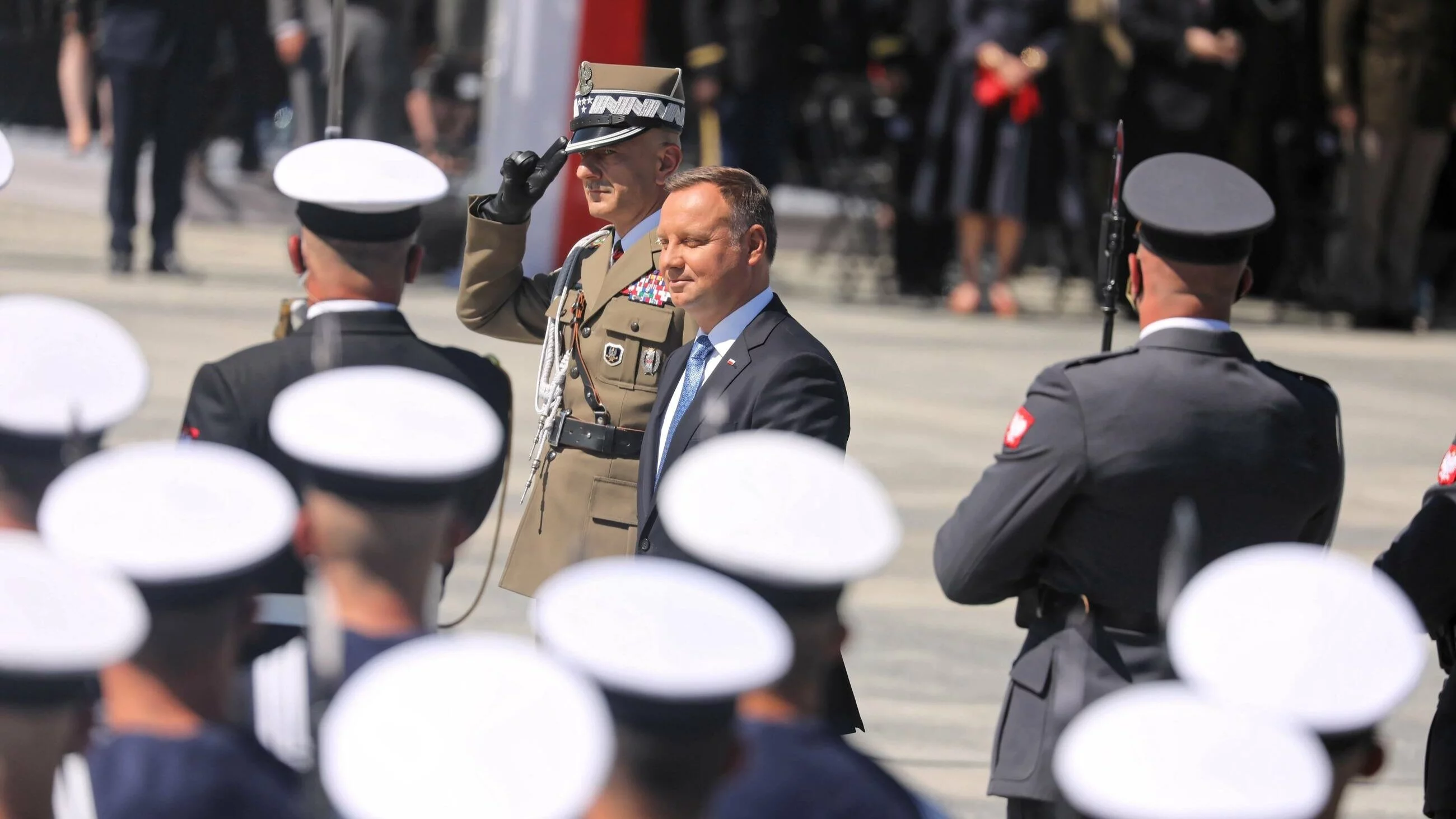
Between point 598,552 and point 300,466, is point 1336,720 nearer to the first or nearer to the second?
point 300,466

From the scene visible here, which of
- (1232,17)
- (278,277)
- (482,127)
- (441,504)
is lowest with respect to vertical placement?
(278,277)

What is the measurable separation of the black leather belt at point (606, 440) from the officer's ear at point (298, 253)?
29.8 inches

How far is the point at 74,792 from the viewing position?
2166 mm

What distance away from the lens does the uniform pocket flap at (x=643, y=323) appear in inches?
177

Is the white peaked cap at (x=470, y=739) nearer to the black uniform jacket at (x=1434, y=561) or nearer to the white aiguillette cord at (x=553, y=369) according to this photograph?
the black uniform jacket at (x=1434, y=561)

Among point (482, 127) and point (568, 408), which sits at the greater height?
point (568, 408)

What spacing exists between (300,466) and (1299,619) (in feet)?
3.51

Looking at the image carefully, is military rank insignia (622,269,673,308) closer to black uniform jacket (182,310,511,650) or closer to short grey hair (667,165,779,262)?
short grey hair (667,165,779,262)

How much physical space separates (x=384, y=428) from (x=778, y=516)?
0.51 m

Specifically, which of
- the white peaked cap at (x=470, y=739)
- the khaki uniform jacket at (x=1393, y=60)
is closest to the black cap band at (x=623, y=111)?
the white peaked cap at (x=470, y=739)

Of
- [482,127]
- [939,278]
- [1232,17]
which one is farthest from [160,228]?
[1232,17]

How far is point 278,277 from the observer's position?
13.3m

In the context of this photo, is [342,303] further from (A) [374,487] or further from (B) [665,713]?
(B) [665,713]

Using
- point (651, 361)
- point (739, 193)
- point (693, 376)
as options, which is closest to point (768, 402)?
point (693, 376)
